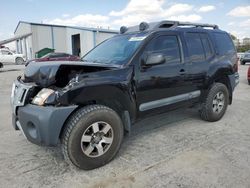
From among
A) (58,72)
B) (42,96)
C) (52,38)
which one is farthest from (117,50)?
(52,38)

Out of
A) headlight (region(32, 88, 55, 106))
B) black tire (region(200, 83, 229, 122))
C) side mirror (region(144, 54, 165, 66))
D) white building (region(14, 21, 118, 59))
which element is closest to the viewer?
headlight (region(32, 88, 55, 106))

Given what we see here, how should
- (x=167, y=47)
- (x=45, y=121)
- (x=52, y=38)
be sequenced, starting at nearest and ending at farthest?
(x=45, y=121), (x=167, y=47), (x=52, y=38)

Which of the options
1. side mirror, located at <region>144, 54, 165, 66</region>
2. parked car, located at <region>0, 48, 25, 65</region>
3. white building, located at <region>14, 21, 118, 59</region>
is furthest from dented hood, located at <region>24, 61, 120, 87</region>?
white building, located at <region>14, 21, 118, 59</region>

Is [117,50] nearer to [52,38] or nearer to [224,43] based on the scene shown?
[224,43]

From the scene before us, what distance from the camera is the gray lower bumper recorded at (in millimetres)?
2674

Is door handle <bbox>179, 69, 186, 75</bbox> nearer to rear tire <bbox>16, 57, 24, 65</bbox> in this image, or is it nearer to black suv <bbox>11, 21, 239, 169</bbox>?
black suv <bbox>11, 21, 239, 169</bbox>

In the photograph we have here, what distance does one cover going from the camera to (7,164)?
10.6 ft

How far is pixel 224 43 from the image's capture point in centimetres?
511

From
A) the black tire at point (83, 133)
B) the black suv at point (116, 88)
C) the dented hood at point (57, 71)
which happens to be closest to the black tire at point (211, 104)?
the black suv at point (116, 88)

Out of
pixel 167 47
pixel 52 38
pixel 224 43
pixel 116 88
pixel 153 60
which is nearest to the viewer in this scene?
pixel 116 88

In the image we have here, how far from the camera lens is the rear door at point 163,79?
355 cm

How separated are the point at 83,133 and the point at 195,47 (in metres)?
2.70

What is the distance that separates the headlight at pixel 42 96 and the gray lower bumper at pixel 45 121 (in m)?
0.06

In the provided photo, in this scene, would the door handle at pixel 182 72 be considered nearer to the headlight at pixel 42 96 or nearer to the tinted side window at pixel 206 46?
the tinted side window at pixel 206 46
